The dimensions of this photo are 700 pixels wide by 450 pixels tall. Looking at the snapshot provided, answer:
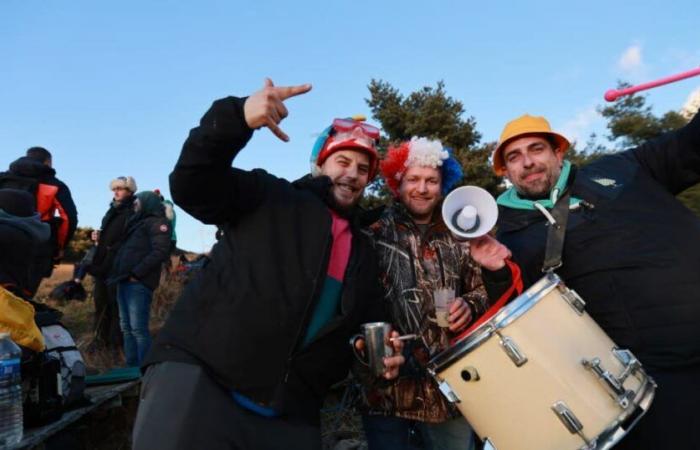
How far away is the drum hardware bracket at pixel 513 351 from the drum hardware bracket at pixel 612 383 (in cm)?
29

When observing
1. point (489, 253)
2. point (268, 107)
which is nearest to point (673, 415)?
point (489, 253)

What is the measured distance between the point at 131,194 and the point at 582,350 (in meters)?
6.03

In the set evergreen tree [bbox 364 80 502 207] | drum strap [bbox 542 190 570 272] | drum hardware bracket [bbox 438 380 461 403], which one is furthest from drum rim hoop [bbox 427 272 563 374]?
evergreen tree [bbox 364 80 502 207]

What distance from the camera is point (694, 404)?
264 cm

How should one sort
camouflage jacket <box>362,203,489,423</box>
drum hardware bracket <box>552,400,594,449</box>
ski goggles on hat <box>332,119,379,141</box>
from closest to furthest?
drum hardware bracket <box>552,400,594,449</box>
camouflage jacket <box>362,203,489,423</box>
ski goggles on hat <box>332,119,379,141</box>

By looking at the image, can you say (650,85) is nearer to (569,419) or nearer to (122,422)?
(569,419)

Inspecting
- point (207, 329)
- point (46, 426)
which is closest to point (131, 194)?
point (46, 426)

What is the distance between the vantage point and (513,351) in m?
2.36

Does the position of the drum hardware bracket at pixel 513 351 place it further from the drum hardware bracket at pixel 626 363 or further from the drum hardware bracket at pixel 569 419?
the drum hardware bracket at pixel 626 363

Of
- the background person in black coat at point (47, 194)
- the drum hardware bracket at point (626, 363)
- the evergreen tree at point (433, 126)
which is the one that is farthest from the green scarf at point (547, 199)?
the evergreen tree at point (433, 126)

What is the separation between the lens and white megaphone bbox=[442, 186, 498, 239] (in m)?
2.72

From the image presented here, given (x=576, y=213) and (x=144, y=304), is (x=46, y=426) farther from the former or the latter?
(x=576, y=213)

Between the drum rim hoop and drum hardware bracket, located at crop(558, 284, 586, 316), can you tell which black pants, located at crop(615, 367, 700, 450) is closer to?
drum hardware bracket, located at crop(558, 284, 586, 316)

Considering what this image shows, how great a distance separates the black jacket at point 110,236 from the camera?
6.63 meters
